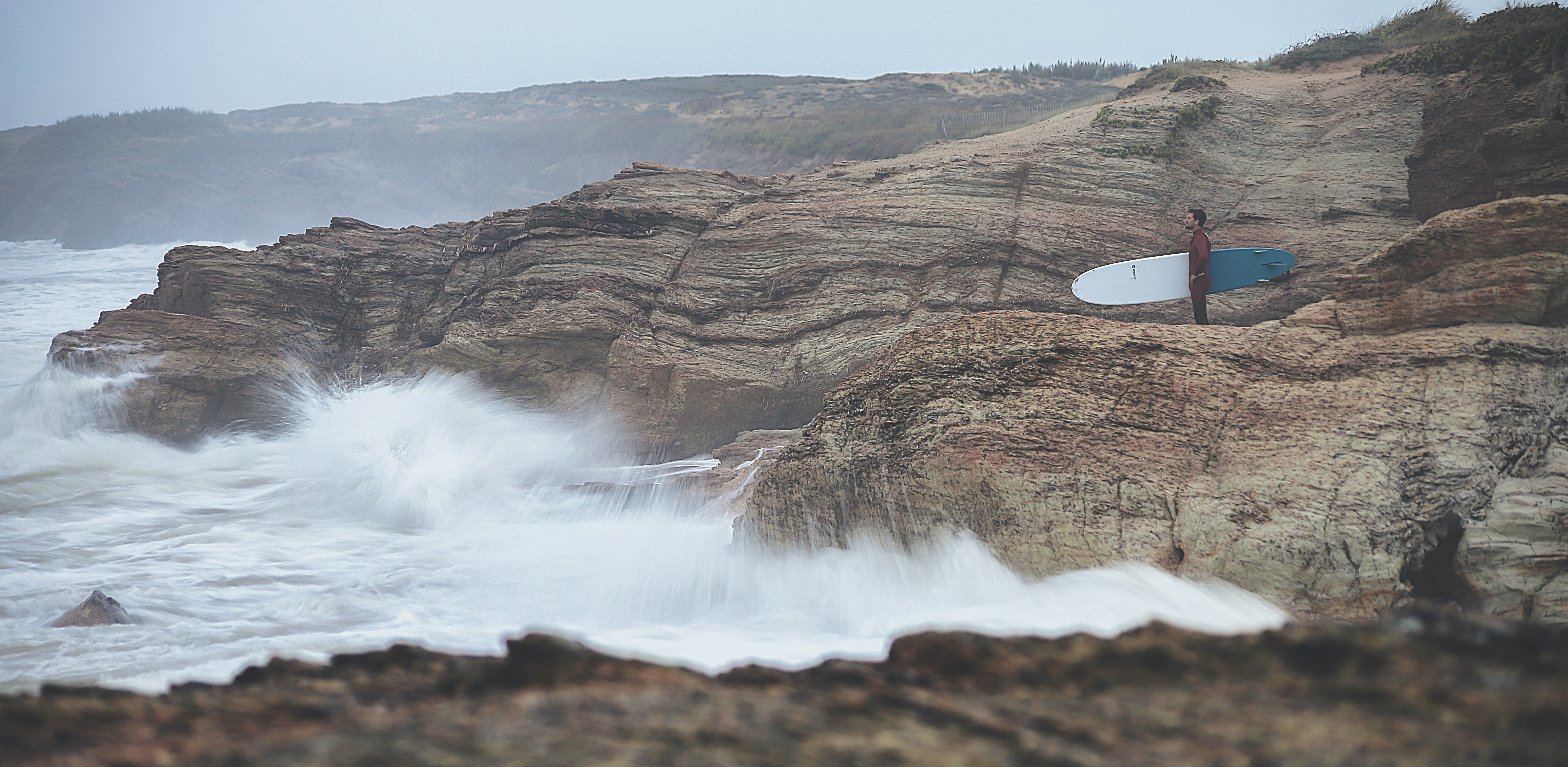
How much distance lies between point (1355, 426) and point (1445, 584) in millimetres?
1084

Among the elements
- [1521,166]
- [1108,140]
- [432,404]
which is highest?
[1108,140]

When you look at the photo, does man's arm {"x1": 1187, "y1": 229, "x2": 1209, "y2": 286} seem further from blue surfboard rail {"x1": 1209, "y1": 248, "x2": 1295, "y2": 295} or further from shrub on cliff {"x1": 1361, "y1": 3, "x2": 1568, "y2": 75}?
shrub on cliff {"x1": 1361, "y1": 3, "x2": 1568, "y2": 75}

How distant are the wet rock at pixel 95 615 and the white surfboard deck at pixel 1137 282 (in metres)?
11.2

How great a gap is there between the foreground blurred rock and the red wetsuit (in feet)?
27.2

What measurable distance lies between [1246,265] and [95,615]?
43.1 feet

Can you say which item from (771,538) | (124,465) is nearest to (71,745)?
(771,538)

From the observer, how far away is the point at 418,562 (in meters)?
9.12

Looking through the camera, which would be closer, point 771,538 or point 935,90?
point 771,538

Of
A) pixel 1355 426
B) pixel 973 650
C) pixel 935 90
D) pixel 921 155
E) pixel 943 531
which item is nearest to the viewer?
pixel 973 650

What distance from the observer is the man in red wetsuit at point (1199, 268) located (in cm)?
930

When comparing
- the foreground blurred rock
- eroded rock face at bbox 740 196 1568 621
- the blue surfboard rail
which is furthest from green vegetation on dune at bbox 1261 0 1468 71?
the foreground blurred rock

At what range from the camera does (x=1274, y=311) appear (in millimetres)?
10703

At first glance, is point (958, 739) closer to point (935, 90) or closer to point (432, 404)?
point (432, 404)

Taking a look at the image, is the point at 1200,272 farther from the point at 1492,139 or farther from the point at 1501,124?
the point at 1501,124
